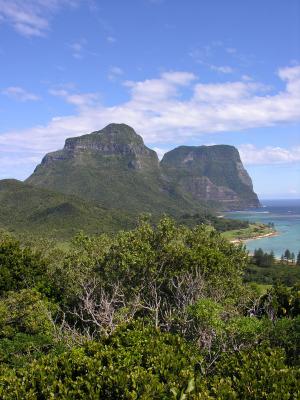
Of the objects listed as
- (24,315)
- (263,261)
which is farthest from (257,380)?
(263,261)

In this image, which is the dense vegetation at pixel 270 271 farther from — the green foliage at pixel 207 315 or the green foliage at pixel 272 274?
the green foliage at pixel 207 315

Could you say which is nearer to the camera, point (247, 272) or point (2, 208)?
point (247, 272)

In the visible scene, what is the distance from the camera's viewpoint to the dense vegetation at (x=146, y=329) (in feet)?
35.9

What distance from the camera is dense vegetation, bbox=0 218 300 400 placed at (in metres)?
Answer: 10.9

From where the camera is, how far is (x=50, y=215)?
148375mm

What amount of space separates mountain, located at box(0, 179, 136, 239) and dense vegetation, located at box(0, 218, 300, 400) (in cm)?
9239

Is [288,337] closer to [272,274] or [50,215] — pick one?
[272,274]

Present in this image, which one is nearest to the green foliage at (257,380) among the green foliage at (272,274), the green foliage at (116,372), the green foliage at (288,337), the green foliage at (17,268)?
the green foliage at (116,372)

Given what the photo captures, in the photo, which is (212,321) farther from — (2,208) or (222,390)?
(2,208)

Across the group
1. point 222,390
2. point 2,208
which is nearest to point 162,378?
point 222,390

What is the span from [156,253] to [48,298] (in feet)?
29.7

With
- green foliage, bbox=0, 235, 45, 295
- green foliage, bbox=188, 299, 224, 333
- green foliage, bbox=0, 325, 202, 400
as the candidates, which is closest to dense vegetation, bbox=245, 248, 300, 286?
green foliage, bbox=0, 235, 45, 295

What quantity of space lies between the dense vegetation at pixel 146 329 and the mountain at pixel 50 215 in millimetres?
92387

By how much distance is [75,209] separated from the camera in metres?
152
